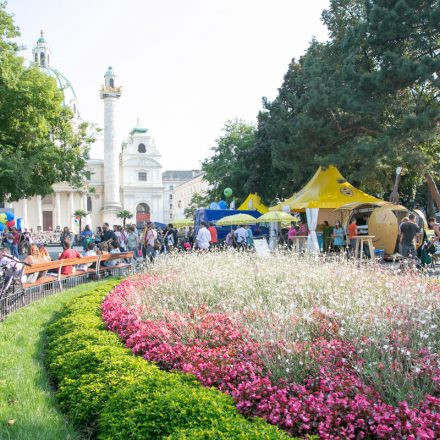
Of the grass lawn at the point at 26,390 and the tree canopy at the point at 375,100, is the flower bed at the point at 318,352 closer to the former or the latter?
the grass lawn at the point at 26,390

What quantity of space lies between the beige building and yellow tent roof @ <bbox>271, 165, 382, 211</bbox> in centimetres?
9046

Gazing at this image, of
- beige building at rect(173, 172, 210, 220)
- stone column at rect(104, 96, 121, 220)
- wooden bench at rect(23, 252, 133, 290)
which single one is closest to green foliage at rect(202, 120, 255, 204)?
wooden bench at rect(23, 252, 133, 290)

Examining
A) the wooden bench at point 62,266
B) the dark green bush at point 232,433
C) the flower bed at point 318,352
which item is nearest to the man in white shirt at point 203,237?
the wooden bench at point 62,266

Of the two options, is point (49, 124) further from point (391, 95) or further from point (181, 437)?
point (181, 437)

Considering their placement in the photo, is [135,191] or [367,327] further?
[135,191]

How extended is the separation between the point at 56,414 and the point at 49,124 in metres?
22.3

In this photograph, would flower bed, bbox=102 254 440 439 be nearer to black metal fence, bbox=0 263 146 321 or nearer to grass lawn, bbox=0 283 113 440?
grass lawn, bbox=0 283 113 440

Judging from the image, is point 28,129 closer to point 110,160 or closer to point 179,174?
point 110,160

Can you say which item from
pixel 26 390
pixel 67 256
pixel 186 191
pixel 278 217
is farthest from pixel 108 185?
pixel 26 390

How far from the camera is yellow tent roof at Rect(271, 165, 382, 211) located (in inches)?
886

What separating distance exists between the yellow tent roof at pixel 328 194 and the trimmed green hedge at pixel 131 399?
57.1 ft

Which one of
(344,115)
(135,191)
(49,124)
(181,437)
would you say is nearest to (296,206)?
(344,115)

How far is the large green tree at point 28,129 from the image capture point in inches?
836

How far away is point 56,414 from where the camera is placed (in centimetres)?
438
